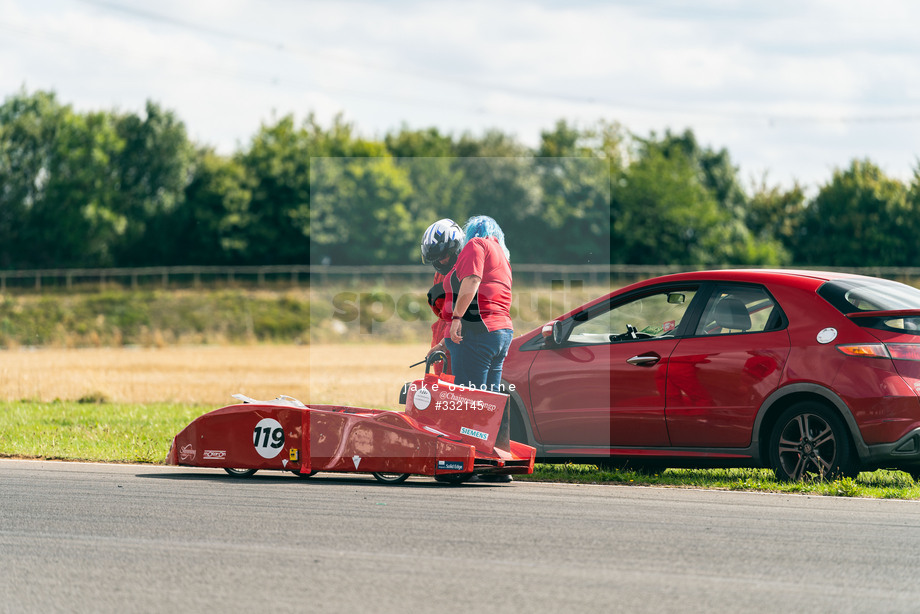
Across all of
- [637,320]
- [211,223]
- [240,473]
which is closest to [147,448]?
[240,473]

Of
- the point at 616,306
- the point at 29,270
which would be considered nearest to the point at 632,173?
the point at 29,270

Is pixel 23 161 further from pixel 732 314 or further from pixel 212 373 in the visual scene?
pixel 732 314

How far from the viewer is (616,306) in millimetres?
9953

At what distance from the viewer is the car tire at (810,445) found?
8.62 meters

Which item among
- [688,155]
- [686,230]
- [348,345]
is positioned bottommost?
[348,345]

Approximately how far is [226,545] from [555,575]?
205 centimetres

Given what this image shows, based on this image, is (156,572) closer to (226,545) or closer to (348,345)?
(226,545)

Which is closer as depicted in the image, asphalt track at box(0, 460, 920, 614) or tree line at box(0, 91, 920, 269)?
asphalt track at box(0, 460, 920, 614)

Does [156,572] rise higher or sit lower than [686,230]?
lower

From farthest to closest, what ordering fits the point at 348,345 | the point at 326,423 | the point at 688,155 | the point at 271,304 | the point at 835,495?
the point at 688,155, the point at 271,304, the point at 348,345, the point at 326,423, the point at 835,495

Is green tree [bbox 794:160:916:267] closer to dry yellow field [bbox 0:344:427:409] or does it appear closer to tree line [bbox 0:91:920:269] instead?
→ tree line [bbox 0:91:920:269]

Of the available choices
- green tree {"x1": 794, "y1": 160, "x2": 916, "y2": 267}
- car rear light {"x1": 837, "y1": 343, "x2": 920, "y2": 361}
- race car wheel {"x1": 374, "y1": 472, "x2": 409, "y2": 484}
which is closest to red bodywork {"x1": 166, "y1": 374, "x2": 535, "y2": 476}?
race car wheel {"x1": 374, "y1": 472, "x2": 409, "y2": 484}

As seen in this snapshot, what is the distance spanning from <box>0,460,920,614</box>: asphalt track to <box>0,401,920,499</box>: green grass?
0.40m

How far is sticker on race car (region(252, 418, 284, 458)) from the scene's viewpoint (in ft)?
30.6
